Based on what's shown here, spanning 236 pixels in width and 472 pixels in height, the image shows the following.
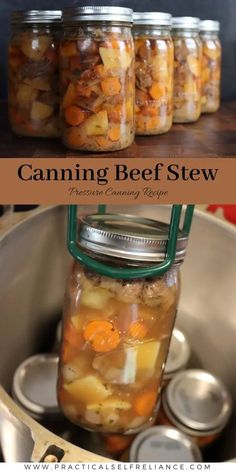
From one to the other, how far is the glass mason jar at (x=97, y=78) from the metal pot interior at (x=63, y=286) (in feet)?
0.54

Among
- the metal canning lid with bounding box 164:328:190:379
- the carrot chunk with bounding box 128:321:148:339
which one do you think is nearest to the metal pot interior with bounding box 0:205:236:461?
the metal canning lid with bounding box 164:328:190:379

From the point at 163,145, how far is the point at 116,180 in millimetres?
49

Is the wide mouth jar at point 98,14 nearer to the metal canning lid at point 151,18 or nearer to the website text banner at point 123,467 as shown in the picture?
the metal canning lid at point 151,18

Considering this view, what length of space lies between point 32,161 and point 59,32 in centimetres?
11

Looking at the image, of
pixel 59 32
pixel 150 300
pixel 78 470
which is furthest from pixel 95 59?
pixel 78 470

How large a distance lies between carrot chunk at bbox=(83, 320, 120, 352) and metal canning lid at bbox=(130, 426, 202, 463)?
0.35 feet

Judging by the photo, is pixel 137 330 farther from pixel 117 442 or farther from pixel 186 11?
pixel 186 11

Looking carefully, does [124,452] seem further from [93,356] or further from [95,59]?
[95,59]

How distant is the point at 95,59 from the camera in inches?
18.3

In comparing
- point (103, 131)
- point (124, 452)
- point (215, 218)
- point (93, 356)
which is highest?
point (103, 131)

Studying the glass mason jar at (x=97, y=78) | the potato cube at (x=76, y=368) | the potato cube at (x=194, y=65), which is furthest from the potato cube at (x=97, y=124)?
the potato cube at (x=76, y=368)

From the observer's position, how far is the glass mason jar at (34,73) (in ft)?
1.58

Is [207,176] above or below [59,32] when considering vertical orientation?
below

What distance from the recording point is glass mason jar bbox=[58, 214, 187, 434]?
0.54 m
